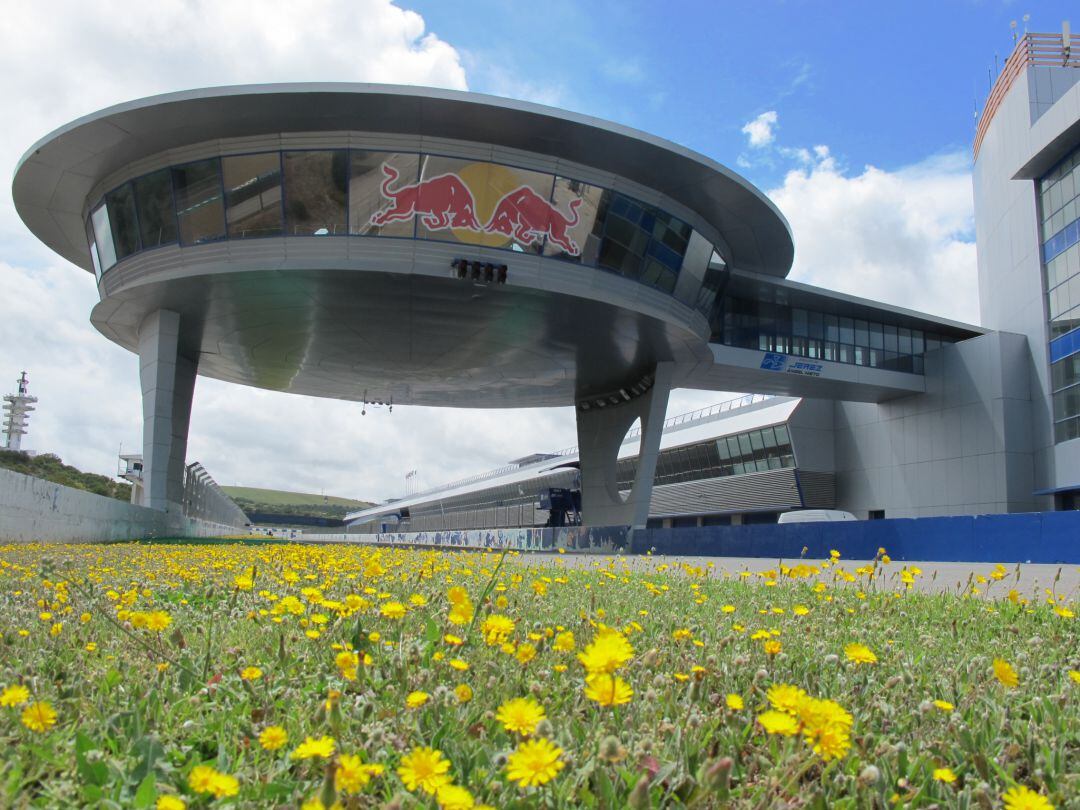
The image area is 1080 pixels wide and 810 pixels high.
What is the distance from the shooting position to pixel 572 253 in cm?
3045

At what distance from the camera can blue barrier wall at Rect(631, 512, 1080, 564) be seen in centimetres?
1780

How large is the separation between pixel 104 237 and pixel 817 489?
49.8 metres

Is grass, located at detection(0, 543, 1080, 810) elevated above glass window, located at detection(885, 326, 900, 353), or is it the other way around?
glass window, located at detection(885, 326, 900, 353)

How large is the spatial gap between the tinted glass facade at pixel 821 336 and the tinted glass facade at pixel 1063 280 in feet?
31.4

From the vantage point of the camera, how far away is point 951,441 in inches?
1973

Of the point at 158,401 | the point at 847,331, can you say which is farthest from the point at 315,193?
the point at 847,331

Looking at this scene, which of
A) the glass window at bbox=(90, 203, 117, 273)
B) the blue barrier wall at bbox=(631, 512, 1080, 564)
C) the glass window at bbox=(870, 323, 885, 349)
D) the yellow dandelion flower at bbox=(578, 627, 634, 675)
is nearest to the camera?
the yellow dandelion flower at bbox=(578, 627, 634, 675)

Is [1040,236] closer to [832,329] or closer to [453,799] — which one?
[832,329]

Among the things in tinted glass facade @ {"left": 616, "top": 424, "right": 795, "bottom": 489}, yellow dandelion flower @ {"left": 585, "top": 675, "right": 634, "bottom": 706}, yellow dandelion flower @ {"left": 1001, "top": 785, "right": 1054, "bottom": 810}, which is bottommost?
yellow dandelion flower @ {"left": 1001, "top": 785, "right": 1054, "bottom": 810}

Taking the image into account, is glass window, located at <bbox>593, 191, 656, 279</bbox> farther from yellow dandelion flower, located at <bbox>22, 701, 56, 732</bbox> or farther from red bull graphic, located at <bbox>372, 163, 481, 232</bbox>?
yellow dandelion flower, located at <bbox>22, 701, 56, 732</bbox>

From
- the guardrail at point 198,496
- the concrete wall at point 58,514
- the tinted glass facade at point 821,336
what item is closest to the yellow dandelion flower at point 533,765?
the concrete wall at point 58,514

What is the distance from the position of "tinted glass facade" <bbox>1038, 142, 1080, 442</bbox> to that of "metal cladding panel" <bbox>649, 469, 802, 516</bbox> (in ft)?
64.1

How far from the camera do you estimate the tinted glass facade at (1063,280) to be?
40.8m

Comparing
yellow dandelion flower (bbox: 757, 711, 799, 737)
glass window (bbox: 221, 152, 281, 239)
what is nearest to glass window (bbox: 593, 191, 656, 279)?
glass window (bbox: 221, 152, 281, 239)
